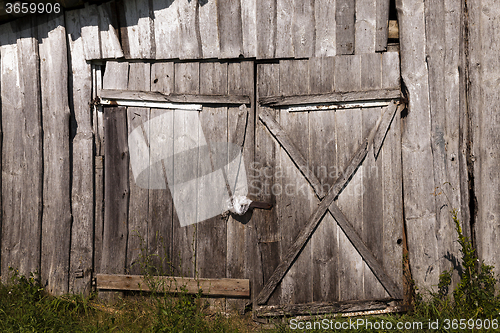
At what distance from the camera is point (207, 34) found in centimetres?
312

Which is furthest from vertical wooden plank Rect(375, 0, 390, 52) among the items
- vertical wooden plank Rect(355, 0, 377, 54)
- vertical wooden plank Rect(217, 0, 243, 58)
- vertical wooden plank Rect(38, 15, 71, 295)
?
vertical wooden plank Rect(38, 15, 71, 295)

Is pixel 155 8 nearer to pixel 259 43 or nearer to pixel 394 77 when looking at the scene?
pixel 259 43

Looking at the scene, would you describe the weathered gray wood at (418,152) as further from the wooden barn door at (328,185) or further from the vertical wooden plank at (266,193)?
the vertical wooden plank at (266,193)

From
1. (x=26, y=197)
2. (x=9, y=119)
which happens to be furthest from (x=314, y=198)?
(x=9, y=119)

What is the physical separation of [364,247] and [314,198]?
2.31 ft

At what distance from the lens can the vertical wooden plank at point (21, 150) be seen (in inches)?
124

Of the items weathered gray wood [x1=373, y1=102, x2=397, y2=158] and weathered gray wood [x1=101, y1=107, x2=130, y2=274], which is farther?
weathered gray wood [x1=101, y1=107, x2=130, y2=274]

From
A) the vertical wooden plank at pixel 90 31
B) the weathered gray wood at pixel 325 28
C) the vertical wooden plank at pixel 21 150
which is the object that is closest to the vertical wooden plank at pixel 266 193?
the weathered gray wood at pixel 325 28

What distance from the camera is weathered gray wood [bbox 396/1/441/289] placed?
3.01m

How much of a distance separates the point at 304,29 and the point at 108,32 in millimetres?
2055

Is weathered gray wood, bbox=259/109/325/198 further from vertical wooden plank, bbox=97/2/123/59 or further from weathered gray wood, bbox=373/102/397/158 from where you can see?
vertical wooden plank, bbox=97/2/123/59

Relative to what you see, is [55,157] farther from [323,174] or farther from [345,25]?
[345,25]

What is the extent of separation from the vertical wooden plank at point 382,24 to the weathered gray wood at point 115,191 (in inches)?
108

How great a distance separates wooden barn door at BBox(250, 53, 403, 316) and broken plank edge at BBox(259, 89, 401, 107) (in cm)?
1
